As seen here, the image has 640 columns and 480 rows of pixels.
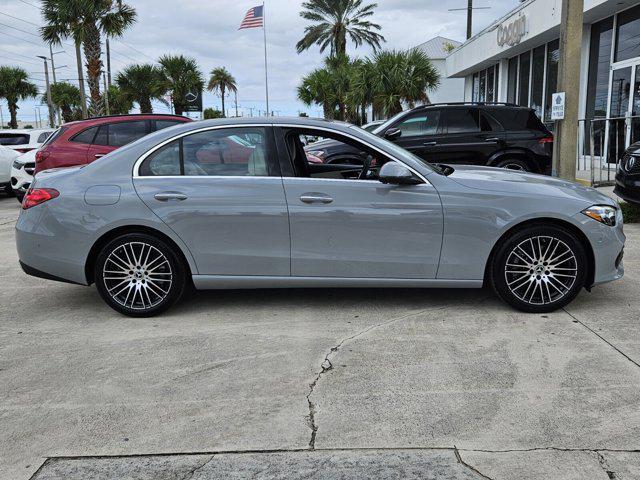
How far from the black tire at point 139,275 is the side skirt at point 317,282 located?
21 centimetres

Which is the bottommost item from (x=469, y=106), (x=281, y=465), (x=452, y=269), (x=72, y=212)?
(x=281, y=465)

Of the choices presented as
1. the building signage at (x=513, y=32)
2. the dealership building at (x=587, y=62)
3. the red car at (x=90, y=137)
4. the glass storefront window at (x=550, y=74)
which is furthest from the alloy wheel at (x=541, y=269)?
the building signage at (x=513, y=32)

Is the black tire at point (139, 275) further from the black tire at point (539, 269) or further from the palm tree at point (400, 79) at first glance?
the palm tree at point (400, 79)

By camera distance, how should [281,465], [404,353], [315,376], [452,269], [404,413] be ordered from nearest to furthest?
[281,465] → [404,413] → [315,376] → [404,353] → [452,269]

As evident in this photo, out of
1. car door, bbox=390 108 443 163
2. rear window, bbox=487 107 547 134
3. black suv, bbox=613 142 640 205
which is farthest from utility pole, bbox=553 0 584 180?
car door, bbox=390 108 443 163

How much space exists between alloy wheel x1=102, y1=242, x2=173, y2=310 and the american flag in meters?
31.3

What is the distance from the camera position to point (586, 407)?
3176mm

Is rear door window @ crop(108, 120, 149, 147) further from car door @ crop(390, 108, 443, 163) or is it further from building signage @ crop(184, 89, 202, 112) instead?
building signage @ crop(184, 89, 202, 112)

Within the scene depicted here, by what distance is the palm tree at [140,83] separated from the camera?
43.6 m

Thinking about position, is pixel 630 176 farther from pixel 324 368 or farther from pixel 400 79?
pixel 400 79

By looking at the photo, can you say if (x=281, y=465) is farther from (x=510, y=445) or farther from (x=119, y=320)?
(x=119, y=320)

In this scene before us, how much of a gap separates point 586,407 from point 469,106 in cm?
735

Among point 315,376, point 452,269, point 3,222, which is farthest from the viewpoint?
point 3,222

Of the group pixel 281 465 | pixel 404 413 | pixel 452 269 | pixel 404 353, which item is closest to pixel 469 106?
pixel 452 269
